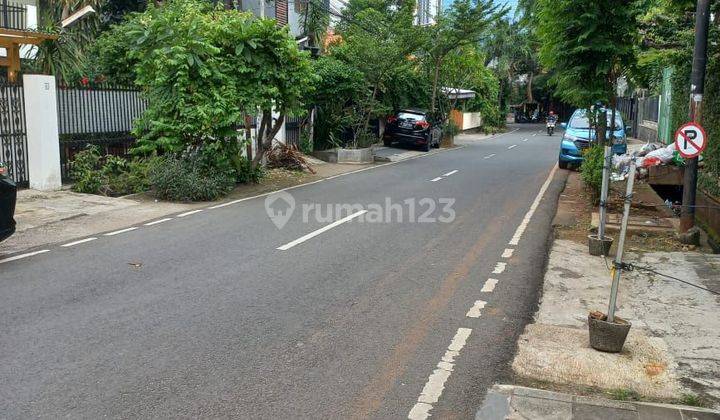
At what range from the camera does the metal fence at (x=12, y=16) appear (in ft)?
53.5

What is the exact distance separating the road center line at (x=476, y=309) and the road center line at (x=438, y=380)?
19.3 inches

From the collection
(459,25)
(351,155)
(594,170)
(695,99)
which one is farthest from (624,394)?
(459,25)

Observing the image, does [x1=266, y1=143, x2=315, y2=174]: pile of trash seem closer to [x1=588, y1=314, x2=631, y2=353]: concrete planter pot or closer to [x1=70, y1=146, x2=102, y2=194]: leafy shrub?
[x1=70, y1=146, x2=102, y2=194]: leafy shrub

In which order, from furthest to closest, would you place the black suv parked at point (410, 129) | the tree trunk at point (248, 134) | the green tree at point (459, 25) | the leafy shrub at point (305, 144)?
1. the green tree at point (459, 25)
2. the black suv parked at point (410, 129)
3. the leafy shrub at point (305, 144)
4. the tree trunk at point (248, 134)

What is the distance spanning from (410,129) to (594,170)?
17001 millimetres

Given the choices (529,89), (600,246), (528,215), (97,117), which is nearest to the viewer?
(600,246)

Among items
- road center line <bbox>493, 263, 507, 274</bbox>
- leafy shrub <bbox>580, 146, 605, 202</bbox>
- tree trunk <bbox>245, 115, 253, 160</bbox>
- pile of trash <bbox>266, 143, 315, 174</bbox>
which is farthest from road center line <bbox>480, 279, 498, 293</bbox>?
pile of trash <bbox>266, 143, 315, 174</bbox>

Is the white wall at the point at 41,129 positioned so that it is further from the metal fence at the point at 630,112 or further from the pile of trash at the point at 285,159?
the metal fence at the point at 630,112

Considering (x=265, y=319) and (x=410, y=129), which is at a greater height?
(x=410, y=129)

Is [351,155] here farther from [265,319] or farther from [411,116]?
[265,319]

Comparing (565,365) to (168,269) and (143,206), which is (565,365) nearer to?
(168,269)

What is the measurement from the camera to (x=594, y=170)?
1355 cm

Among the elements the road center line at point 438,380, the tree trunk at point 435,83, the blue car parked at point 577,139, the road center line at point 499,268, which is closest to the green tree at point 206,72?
the road center line at point 499,268

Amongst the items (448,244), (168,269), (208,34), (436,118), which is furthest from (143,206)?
(436,118)
